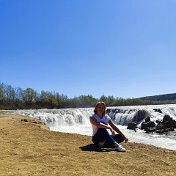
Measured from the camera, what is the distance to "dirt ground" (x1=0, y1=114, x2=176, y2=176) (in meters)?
5.88

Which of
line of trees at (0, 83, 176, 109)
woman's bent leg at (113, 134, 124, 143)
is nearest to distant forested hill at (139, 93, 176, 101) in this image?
line of trees at (0, 83, 176, 109)

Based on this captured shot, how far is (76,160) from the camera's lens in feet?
22.2

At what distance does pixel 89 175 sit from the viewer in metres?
5.59

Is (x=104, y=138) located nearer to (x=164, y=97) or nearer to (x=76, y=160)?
(x=76, y=160)

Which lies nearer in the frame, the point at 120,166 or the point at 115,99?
the point at 120,166

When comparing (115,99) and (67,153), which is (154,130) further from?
(115,99)

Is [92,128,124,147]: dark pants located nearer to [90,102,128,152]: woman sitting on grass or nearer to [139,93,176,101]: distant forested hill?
[90,102,128,152]: woman sitting on grass

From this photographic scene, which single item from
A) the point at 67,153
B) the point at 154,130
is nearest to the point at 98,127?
the point at 67,153

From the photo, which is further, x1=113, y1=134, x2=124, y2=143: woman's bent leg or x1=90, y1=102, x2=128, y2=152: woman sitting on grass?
x1=113, y1=134, x2=124, y2=143: woman's bent leg

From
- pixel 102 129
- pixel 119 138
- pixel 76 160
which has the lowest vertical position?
pixel 76 160

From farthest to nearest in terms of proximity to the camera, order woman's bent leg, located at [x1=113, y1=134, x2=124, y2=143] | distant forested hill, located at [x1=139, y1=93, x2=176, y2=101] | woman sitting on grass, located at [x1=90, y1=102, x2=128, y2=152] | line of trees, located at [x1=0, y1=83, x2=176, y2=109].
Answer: distant forested hill, located at [x1=139, y1=93, x2=176, y2=101], line of trees, located at [x1=0, y1=83, x2=176, y2=109], woman's bent leg, located at [x1=113, y1=134, x2=124, y2=143], woman sitting on grass, located at [x1=90, y1=102, x2=128, y2=152]

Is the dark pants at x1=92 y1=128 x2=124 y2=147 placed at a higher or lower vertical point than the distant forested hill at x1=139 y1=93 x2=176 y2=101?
lower

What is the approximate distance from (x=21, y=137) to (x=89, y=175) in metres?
4.99

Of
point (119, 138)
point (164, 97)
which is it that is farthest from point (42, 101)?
point (119, 138)
